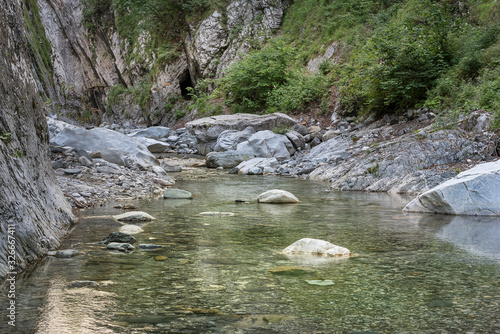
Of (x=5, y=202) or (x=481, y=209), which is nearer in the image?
(x=5, y=202)

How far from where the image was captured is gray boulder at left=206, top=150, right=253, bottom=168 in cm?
1470

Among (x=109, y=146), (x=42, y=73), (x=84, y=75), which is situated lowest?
(x=109, y=146)

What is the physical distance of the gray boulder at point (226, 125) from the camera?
57.1ft

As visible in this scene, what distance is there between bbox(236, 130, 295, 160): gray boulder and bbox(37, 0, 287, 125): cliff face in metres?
6.95

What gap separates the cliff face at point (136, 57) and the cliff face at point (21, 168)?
450 inches

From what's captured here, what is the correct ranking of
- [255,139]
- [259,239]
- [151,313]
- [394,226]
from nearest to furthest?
[151,313]
[259,239]
[394,226]
[255,139]

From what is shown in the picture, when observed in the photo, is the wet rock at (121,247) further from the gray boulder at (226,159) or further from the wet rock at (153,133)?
the wet rock at (153,133)

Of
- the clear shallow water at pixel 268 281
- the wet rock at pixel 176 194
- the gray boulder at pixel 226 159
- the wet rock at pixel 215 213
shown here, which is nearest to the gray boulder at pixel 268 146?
the gray boulder at pixel 226 159

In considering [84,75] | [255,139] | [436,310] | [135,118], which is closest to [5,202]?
[436,310]

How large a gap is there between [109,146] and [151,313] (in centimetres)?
941

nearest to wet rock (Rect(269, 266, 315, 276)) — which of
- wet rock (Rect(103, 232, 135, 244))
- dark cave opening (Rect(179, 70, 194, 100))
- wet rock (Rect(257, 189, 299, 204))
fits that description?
wet rock (Rect(103, 232, 135, 244))

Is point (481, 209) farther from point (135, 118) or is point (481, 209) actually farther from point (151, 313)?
point (135, 118)

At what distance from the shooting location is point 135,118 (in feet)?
107

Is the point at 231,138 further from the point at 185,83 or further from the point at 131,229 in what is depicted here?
the point at 185,83
